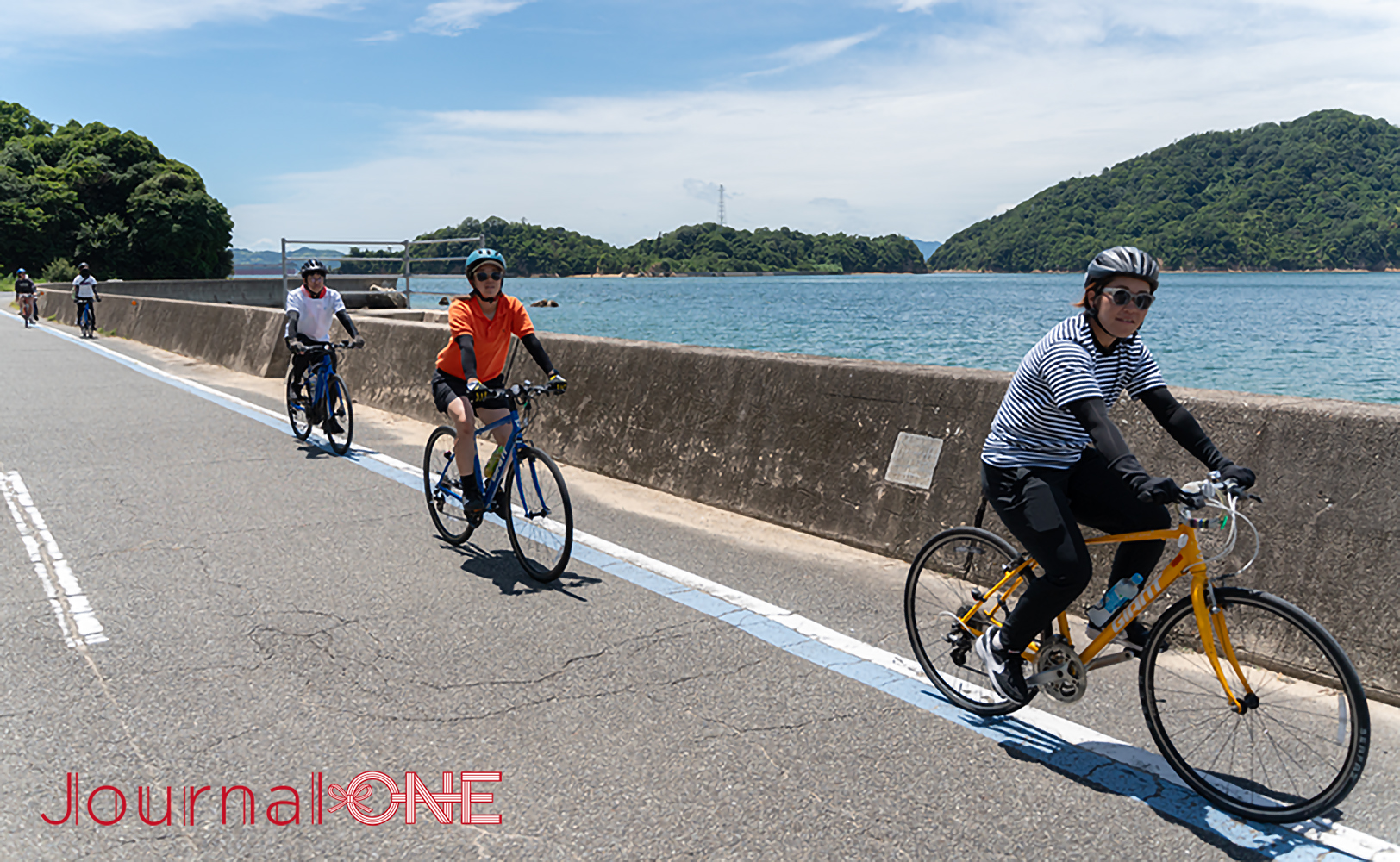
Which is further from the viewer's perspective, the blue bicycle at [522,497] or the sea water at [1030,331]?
the sea water at [1030,331]

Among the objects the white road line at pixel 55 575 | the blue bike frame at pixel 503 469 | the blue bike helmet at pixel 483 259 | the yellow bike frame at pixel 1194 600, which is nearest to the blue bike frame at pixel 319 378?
the white road line at pixel 55 575

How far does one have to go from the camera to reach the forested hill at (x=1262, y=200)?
134875mm

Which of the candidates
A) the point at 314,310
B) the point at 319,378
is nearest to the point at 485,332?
the point at 319,378

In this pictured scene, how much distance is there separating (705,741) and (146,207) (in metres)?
94.5

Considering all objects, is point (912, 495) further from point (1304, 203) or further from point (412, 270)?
point (1304, 203)

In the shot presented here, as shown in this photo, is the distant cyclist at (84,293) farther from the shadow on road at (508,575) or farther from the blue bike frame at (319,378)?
the shadow on road at (508,575)

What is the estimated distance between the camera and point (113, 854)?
3025mm

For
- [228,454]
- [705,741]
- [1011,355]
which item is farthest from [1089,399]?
[1011,355]

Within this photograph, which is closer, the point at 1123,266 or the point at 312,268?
the point at 1123,266

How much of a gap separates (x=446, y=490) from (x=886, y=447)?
9.32 ft

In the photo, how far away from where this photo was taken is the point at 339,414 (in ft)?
33.0

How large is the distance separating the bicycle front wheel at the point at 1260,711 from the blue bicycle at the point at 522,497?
3.20 meters

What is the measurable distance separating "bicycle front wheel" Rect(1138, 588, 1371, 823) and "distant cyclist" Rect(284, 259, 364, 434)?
8.89 metres

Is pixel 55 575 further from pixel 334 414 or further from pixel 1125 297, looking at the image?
pixel 1125 297
